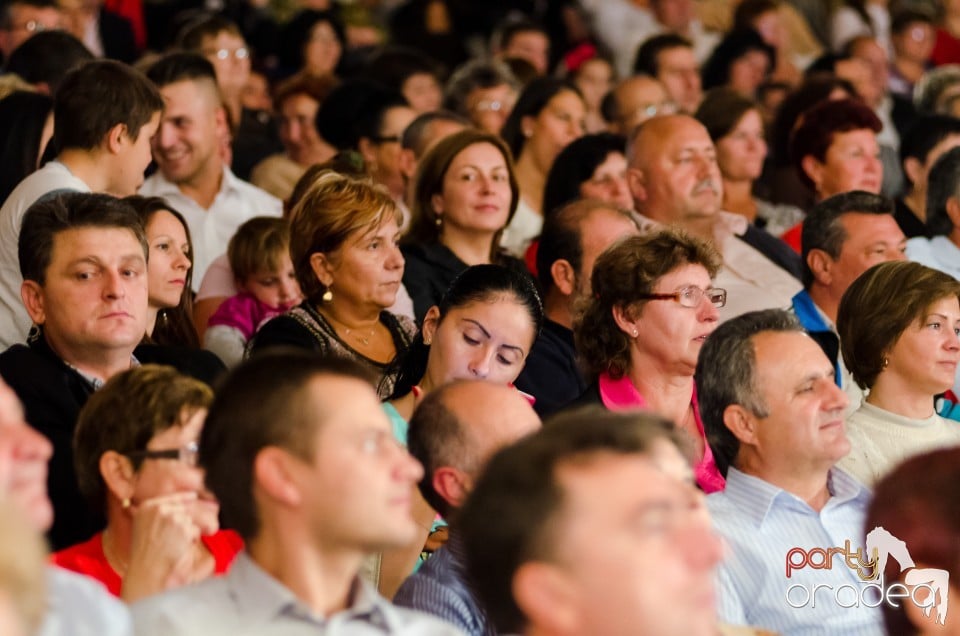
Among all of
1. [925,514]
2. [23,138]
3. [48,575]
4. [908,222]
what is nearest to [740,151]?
[908,222]

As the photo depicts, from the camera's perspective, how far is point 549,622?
215cm

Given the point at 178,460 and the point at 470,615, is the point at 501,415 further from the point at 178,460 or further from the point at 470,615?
the point at 178,460

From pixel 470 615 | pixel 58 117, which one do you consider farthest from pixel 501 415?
pixel 58 117

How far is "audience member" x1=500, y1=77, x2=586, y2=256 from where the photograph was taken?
20.0 feet

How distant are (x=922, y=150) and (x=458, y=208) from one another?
2206 mm

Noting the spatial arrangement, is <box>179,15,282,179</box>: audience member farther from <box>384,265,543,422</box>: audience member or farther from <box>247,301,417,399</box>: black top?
<box>384,265,543,422</box>: audience member

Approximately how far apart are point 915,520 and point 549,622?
1.97ft

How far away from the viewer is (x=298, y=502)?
2316 mm

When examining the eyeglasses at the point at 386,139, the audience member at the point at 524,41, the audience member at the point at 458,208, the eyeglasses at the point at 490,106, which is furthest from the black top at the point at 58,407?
the audience member at the point at 524,41

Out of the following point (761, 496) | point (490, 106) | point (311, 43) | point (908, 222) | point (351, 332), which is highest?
point (311, 43)

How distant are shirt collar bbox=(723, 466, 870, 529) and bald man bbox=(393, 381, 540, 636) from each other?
23.0 inches

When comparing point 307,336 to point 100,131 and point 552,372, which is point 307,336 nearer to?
point 552,372

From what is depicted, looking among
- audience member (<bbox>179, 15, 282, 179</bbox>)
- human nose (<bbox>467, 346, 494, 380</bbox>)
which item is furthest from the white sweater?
audience member (<bbox>179, 15, 282, 179</bbox>)

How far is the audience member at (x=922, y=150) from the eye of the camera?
6055 mm
